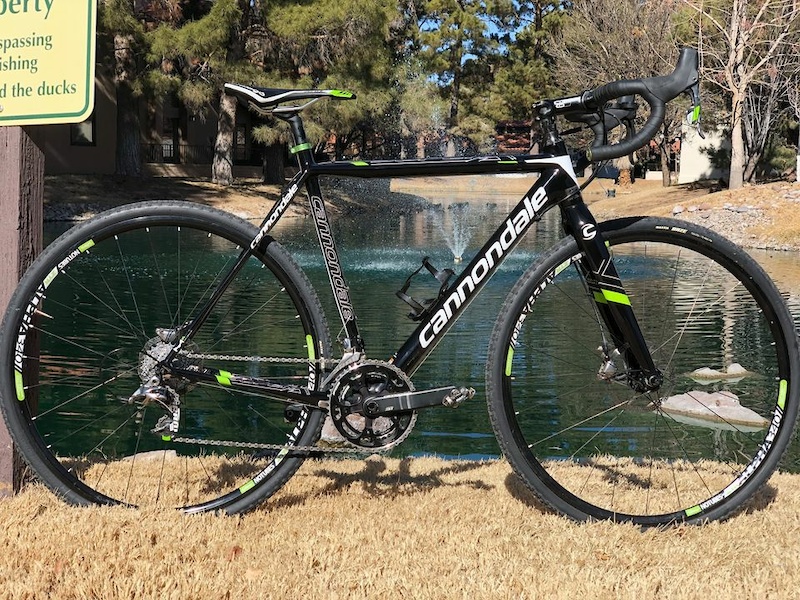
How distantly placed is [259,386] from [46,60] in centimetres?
127

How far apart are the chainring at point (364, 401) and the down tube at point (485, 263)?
0.10 meters

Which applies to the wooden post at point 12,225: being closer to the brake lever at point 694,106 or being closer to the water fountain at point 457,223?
the brake lever at point 694,106

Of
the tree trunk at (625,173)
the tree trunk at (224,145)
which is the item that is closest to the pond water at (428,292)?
the tree trunk at (224,145)

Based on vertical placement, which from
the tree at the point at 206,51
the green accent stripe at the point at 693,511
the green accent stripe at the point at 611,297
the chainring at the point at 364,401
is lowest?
the green accent stripe at the point at 693,511

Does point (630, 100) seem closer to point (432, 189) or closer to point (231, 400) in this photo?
point (231, 400)

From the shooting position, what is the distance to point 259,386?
3205 millimetres

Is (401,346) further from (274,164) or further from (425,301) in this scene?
(274,164)

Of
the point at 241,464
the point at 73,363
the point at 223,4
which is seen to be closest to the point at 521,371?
the point at 73,363

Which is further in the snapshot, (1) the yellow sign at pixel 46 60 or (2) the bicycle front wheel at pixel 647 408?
(1) the yellow sign at pixel 46 60

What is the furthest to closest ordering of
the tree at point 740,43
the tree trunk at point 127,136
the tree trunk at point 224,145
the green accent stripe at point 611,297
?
the tree trunk at point 224,145
the tree trunk at point 127,136
the tree at point 740,43
the green accent stripe at point 611,297

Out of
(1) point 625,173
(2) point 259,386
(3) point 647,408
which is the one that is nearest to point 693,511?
(3) point 647,408

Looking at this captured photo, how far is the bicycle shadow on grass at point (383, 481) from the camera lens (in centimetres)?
354

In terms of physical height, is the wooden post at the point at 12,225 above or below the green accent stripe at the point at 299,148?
below

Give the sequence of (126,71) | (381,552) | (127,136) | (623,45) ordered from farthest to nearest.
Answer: (623,45), (127,136), (126,71), (381,552)
